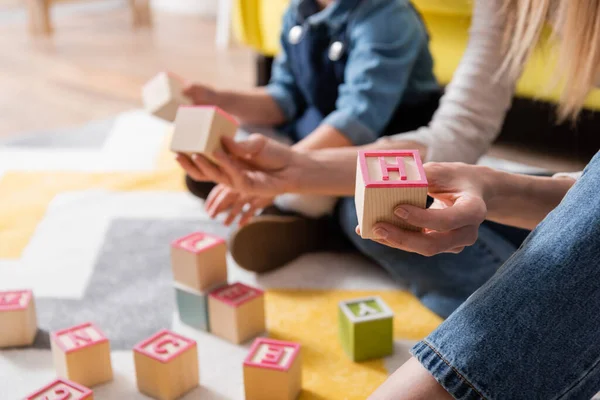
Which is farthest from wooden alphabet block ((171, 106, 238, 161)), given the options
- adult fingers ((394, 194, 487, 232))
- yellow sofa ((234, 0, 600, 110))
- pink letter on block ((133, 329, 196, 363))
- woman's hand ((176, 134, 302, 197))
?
yellow sofa ((234, 0, 600, 110))

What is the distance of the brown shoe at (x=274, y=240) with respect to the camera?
1073mm

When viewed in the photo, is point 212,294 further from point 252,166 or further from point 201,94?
point 201,94

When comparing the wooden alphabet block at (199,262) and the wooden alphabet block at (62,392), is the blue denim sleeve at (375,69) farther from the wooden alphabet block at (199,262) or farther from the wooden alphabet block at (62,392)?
the wooden alphabet block at (62,392)

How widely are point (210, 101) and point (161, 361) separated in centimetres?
52

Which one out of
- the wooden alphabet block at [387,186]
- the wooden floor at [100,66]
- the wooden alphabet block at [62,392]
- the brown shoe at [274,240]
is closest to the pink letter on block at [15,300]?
the wooden alphabet block at [62,392]

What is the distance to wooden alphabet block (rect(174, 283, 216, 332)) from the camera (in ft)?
3.13

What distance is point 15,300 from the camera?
94 cm

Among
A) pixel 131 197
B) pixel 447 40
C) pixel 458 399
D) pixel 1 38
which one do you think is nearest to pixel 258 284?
pixel 131 197

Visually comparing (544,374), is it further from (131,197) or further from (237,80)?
(237,80)

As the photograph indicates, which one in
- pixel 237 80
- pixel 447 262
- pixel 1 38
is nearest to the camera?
pixel 447 262

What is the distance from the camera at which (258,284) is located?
3.58 ft

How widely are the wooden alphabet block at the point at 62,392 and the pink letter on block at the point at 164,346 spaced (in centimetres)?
9

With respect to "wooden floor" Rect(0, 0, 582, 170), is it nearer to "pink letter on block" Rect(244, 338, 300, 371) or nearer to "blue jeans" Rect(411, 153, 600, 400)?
"pink letter on block" Rect(244, 338, 300, 371)

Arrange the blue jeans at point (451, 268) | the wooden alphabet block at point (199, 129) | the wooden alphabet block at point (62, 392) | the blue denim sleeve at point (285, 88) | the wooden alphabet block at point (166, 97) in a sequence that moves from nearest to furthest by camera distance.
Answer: the wooden alphabet block at point (62, 392)
the wooden alphabet block at point (199, 129)
the blue jeans at point (451, 268)
the wooden alphabet block at point (166, 97)
the blue denim sleeve at point (285, 88)
